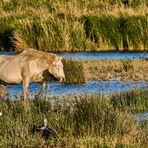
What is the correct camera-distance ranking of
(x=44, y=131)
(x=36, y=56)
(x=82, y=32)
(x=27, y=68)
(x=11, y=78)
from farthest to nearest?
(x=82, y=32)
(x=36, y=56)
(x=27, y=68)
(x=11, y=78)
(x=44, y=131)

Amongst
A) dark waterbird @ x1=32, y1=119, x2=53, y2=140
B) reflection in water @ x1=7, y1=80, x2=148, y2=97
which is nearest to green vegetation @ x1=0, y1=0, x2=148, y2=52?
reflection in water @ x1=7, y1=80, x2=148, y2=97

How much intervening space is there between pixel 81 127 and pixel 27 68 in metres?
4.30

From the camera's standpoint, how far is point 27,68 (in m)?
15.0

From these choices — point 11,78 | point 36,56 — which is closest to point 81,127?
point 11,78

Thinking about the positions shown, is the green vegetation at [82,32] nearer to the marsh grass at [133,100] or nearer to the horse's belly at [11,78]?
the marsh grass at [133,100]

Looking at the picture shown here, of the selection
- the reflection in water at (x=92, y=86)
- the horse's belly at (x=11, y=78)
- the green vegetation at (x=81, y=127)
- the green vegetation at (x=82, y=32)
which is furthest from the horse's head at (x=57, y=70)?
the green vegetation at (x=82, y=32)

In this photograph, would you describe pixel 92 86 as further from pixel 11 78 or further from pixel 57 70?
pixel 11 78

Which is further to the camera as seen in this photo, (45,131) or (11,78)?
(11,78)

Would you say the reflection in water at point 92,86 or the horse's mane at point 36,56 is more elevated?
the horse's mane at point 36,56

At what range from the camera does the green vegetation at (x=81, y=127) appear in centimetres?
1056

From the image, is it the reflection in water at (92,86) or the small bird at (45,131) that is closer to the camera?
the small bird at (45,131)

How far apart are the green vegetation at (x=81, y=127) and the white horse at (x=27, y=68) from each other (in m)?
2.93

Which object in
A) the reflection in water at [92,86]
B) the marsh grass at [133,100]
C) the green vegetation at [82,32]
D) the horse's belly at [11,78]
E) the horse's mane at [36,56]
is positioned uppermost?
the horse's mane at [36,56]

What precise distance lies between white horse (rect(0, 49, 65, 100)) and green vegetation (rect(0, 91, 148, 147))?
2.93m
